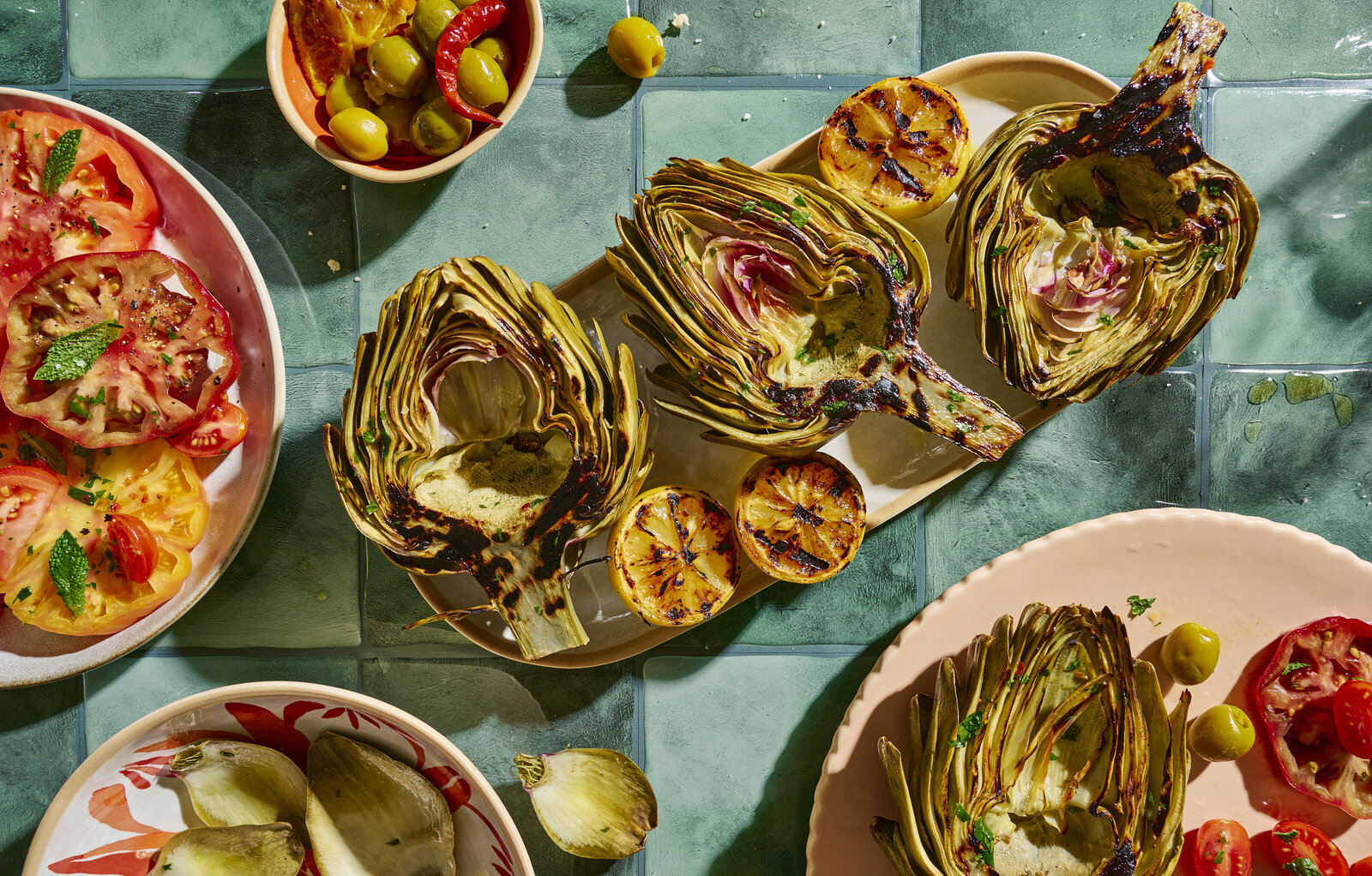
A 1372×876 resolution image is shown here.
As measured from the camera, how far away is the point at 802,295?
3.85 feet

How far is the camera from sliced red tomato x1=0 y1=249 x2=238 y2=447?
3.81ft

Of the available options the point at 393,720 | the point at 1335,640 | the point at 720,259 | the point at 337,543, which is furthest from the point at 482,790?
the point at 1335,640

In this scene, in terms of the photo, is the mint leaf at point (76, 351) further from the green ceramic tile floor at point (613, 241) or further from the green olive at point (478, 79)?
the green olive at point (478, 79)

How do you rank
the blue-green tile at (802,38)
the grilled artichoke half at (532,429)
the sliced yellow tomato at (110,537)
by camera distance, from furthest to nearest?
1. the blue-green tile at (802,38)
2. the sliced yellow tomato at (110,537)
3. the grilled artichoke half at (532,429)

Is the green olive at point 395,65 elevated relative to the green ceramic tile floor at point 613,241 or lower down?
elevated

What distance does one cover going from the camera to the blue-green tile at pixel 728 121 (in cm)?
134

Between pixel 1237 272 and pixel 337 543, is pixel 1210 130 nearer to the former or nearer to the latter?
pixel 1237 272

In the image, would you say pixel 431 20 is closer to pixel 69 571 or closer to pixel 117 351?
pixel 117 351

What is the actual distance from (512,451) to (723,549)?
0.31 m

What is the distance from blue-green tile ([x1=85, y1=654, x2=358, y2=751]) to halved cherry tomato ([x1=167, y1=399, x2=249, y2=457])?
35 cm

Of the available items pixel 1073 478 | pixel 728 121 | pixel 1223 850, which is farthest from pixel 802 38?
pixel 1223 850

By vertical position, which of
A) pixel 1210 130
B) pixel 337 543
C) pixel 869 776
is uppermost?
pixel 1210 130

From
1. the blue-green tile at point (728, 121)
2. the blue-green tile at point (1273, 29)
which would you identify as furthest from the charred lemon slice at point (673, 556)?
the blue-green tile at point (1273, 29)

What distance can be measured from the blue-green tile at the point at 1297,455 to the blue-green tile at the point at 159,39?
5.37 feet
